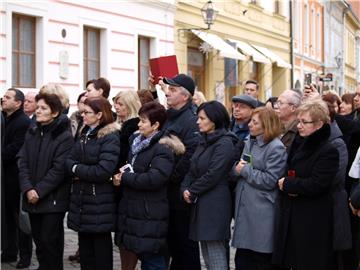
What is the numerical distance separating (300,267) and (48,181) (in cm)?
224

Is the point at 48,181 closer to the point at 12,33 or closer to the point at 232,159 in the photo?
the point at 232,159

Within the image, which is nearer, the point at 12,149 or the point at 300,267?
the point at 300,267

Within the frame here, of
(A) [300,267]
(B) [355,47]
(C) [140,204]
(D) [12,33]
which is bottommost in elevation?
(A) [300,267]

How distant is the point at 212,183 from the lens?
5875 mm

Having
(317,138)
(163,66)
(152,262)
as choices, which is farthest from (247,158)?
(163,66)

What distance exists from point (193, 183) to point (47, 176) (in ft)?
4.17

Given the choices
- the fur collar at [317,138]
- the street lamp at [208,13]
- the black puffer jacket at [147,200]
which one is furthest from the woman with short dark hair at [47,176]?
the street lamp at [208,13]

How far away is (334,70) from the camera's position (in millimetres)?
42250

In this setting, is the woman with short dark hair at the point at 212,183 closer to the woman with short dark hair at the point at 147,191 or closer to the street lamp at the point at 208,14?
the woman with short dark hair at the point at 147,191

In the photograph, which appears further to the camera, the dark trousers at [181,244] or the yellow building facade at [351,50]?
the yellow building facade at [351,50]

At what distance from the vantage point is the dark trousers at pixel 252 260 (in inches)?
230

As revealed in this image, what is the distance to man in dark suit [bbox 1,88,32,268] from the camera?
7.14 metres

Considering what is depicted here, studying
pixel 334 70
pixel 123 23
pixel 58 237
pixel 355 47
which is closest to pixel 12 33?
pixel 123 23

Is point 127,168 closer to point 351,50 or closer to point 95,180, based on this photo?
point 95,180
